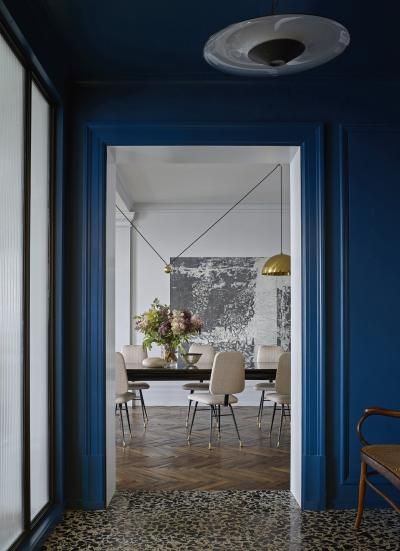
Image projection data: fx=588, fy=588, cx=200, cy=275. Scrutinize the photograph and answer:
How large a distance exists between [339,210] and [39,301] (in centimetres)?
202

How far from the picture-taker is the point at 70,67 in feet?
12.5

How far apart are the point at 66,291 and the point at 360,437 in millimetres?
2079

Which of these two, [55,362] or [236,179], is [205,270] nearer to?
[236,179]

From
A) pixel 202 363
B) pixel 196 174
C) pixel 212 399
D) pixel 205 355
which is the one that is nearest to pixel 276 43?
pixel 212 399

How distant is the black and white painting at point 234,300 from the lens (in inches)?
328

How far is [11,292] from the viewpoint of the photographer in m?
2.81

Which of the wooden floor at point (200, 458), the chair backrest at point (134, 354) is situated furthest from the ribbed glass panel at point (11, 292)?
the chair backrest at point (134, 354)

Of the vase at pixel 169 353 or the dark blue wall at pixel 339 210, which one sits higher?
the dark blue wall at pixel 339 210

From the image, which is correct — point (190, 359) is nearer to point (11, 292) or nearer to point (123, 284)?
point (123, 284)

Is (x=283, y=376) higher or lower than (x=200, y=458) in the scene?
higher

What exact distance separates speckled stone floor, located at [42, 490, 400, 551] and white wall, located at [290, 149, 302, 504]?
9.5 inches

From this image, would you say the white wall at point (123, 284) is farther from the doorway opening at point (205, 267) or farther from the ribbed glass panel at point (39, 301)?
the ribbed glass panel at point (39, 301)

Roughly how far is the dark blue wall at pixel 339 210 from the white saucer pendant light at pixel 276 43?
100cm

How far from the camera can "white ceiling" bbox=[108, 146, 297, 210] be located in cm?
412
